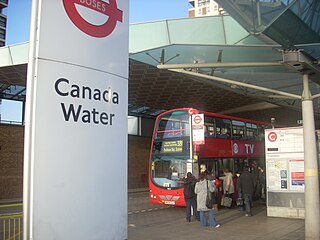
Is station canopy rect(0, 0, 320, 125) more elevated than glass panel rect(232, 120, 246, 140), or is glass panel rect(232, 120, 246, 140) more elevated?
station canopy rect(0, 0, 320, 125)

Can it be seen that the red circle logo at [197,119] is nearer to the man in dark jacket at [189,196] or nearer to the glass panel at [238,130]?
the man in dark jacket at [189,196]

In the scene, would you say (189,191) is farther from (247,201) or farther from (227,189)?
(227,189)

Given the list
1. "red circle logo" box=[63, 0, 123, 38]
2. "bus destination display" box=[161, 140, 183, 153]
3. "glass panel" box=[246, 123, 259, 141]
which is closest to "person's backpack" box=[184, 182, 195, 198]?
"bus destination display" box=[161, 140, 183, 153]

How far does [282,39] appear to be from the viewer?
377 inches

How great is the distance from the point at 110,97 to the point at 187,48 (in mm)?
8945

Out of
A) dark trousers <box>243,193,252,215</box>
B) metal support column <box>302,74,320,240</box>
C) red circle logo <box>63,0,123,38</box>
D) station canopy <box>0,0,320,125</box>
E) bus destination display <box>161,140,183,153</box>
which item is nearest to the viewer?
red circle logo <box>63,0,123,38</box>

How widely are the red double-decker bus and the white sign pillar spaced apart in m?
11.5

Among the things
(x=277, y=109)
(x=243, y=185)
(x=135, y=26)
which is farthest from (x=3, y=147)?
(x=277, y=109)

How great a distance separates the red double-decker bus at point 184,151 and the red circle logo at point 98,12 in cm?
1150

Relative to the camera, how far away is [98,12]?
3.34 m

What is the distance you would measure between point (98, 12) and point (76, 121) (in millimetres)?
1038

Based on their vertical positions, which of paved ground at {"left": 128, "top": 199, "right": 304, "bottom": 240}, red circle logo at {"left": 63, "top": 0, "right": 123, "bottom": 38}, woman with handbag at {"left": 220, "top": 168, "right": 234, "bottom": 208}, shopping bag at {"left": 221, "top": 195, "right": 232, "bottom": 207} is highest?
red circle logo at {"left": 63, "top": 0, "right": 123, "bottom": 38}

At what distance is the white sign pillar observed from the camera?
9.27 feet

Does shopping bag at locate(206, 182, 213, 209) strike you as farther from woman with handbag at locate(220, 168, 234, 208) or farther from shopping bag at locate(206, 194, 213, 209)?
woman with handbag at locate(220, 168, 234, 208)
